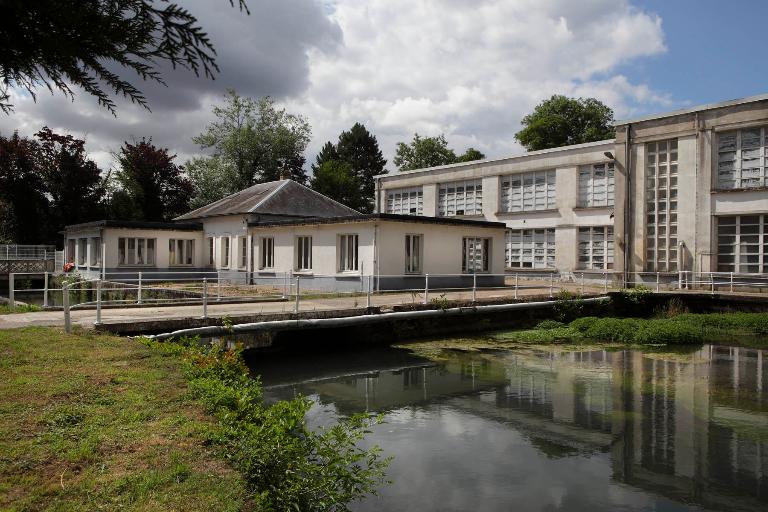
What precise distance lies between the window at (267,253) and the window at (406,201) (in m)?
13.8

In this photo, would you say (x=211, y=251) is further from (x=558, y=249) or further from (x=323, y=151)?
(x=323, y=151)

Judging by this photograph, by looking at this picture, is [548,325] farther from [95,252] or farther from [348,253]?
[95,252]

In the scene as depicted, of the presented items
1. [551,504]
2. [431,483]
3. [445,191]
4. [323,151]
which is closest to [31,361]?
[431,483]

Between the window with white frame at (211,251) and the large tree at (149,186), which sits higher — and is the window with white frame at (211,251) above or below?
below

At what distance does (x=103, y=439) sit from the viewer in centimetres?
585

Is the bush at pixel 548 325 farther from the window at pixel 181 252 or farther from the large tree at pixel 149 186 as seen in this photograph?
the large tree at pixel 149 186

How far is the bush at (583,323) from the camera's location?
2023 cm

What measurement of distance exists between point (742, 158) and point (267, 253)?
2033 cm

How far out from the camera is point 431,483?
7516 mm

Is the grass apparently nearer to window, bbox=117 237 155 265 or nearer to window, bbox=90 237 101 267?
window, bbox=117 237 155 265

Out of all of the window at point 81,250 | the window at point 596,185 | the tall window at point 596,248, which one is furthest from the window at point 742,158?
the window at point 81,250

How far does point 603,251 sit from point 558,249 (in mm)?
2398

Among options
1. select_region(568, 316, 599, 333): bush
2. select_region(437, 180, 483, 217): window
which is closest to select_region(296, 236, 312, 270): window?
select_region(568, 316, 599, 333): bush

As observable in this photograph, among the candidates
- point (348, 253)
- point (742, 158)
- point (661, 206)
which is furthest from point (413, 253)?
point (742, 158)
